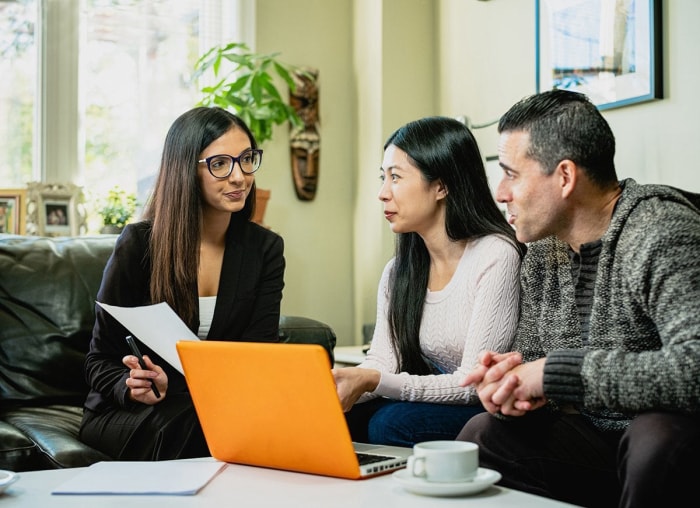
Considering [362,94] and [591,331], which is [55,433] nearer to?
[591,331]

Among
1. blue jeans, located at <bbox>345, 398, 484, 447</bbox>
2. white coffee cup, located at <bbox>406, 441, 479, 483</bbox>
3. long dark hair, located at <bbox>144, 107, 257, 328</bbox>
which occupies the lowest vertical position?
blue jeans, located at <bbox>345, 398, 484, 447</bbox>

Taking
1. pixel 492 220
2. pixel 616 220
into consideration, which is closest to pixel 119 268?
pixel 492 220

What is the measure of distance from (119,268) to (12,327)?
47cm

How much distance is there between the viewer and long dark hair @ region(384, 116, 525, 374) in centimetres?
212

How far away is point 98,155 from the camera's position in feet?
12.5

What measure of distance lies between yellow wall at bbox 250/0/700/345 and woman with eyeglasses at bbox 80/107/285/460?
4.58 feet

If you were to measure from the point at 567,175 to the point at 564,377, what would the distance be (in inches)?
17.1

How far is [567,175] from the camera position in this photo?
5.53 ft

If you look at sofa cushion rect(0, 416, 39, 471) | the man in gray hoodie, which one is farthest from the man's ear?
sofa cushion rect(0, 416, 39, 471)

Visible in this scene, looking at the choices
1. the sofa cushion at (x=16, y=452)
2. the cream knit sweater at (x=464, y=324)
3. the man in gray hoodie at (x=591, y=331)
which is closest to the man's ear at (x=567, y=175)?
the man in gray hoodie at (x=591, y=331)

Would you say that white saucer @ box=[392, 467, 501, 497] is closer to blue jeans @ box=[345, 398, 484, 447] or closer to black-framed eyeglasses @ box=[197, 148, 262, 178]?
blue jeans @ box=[345, 398, 484, 447]

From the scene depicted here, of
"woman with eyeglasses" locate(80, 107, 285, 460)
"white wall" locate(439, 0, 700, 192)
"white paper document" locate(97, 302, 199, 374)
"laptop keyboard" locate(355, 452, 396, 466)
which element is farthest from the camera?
"white wall" locate(439, 0, 700, 192)

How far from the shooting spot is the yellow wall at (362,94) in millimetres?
3498

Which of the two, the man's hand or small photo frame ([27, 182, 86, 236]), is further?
small photo frame ([27, 182, 86, 236])
